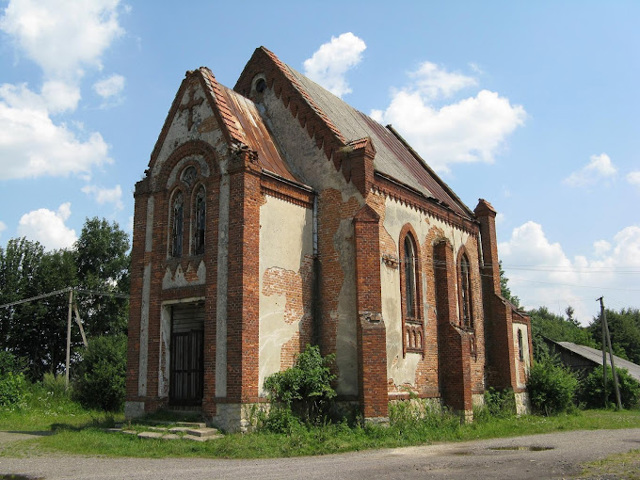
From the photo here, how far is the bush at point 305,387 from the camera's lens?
48.7ft

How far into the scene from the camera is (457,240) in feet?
75.3

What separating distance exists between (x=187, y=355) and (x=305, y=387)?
3.63 metres

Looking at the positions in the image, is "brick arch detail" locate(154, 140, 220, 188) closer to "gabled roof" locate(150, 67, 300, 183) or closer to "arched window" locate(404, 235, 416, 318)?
"gabled roof" locate(150, 67, 300, 183)

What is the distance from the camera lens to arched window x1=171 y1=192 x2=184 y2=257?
56.2 feet

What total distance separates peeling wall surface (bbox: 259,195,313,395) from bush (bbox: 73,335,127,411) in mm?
12641

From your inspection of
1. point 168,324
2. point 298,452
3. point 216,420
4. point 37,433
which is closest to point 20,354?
point 37,433

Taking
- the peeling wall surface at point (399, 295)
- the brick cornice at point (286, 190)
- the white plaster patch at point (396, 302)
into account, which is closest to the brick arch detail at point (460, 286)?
the peeling wall surface at point (399, 295)

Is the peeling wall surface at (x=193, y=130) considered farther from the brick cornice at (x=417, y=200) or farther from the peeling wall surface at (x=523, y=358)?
the peeling wall surface at (x=523, y=358)

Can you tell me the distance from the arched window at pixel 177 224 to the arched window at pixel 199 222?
2.01 feet

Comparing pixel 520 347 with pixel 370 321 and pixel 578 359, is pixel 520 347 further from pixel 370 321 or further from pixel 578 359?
pixel 578 359

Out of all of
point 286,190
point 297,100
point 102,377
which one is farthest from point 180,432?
point 102,377

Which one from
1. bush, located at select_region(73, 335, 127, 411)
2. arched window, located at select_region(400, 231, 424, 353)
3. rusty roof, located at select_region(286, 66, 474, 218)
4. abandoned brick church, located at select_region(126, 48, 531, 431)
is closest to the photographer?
abandoned brick church, located at select_region(126, 48, 531, 431)

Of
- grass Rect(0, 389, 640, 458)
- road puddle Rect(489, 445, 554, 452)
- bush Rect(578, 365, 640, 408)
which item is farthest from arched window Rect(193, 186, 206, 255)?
bush Rect(578, 365, 640, 408)

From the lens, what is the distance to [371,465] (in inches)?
422
